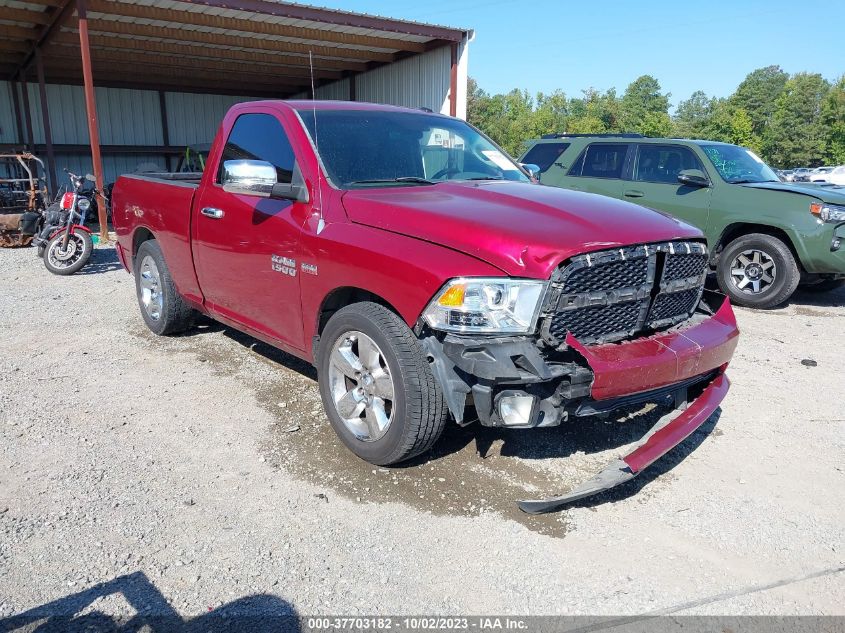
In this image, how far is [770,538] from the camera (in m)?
3.03

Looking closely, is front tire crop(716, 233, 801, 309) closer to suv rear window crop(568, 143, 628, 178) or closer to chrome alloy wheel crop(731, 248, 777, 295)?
chrome alloy wheel crop(731, 248, 777, 295)

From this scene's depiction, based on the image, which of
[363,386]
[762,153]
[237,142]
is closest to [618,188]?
[237,142]

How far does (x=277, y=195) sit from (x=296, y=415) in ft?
4.72

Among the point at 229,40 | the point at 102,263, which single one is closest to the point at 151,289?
the point at 102,263

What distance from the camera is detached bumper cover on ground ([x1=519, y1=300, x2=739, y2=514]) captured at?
2.92 m

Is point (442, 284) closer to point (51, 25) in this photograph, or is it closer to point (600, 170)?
point (600, 170)

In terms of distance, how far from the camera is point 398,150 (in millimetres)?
4176

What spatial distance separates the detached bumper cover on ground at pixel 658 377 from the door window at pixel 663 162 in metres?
5.20

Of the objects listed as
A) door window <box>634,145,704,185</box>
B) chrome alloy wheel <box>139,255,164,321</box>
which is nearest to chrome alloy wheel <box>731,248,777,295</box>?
door window <box>634,145,704,185</box>

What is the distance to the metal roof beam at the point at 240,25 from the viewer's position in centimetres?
1220

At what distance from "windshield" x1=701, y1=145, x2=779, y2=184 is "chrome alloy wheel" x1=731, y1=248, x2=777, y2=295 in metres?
0.94

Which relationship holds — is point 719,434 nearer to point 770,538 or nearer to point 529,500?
point 770,538

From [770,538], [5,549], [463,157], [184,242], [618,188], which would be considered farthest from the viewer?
[618,188]

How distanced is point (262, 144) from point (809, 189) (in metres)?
6.49
